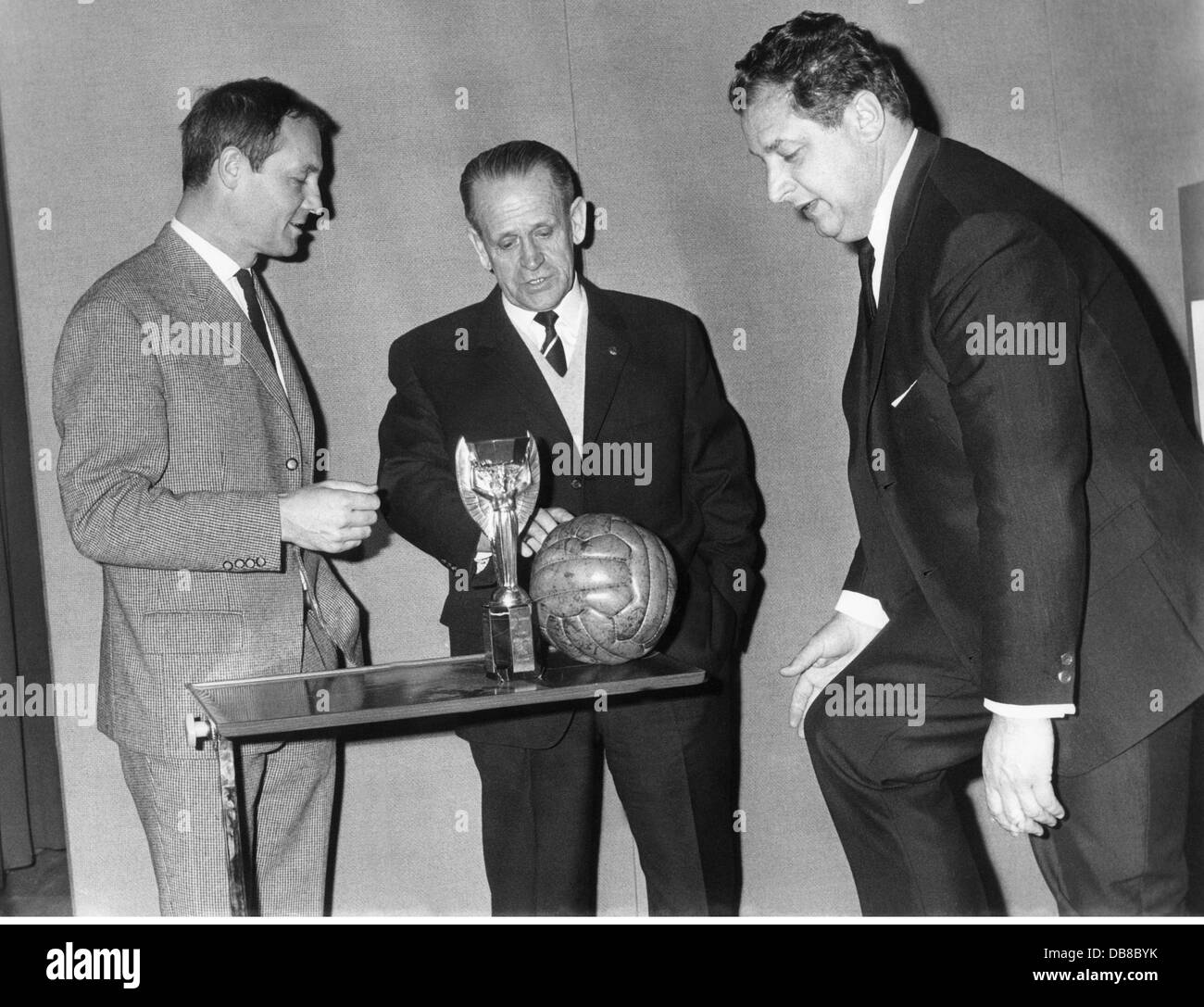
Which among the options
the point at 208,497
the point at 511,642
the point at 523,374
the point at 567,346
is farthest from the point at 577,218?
the point at 511,642

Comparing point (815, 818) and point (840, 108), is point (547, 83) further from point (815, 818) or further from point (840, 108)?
point (815, 818)

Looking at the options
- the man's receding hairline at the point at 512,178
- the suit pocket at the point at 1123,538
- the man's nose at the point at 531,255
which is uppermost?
the man's receding hairline at the point at 512,178

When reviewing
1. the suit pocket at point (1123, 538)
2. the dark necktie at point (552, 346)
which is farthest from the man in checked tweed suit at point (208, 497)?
the suit pocket at point (1123, 538)

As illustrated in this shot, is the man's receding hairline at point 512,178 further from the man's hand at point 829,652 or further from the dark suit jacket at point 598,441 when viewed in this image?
the man's hand at point 829,652

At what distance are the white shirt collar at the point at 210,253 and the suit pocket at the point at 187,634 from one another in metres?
0.80

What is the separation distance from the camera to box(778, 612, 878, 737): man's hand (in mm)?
2883

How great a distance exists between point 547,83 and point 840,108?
1.35 m

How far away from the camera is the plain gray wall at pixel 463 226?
3.45m

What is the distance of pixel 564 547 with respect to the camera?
2441 millimetres

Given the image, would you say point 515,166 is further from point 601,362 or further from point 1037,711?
point 1037,711

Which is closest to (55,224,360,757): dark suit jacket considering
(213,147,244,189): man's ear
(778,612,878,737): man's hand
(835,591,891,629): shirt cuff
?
(213,147,244,189): man's ear

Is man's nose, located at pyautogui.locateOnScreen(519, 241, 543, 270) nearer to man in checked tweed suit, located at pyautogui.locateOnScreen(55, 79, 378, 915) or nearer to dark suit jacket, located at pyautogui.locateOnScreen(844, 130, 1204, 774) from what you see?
man in checked tweed suit, located at pyautogui.locateOnScreen(55, 79, 378, 915)

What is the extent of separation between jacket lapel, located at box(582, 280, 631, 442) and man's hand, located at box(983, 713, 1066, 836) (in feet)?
4.45

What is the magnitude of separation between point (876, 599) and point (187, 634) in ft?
5.27
